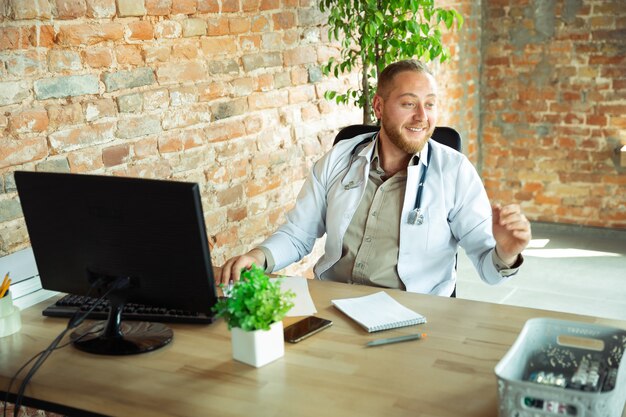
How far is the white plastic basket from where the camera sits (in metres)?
1.27

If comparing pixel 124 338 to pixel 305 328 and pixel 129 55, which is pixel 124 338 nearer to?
pixel 305 328

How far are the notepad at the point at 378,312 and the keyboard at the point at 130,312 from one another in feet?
1.24

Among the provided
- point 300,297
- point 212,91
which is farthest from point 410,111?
point 212,91

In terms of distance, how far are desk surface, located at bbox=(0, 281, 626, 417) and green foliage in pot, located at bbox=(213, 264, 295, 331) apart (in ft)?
0.38

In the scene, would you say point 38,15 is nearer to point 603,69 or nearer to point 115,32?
point 115,32

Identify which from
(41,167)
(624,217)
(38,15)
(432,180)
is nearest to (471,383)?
(432,180)

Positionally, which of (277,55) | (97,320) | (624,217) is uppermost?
(277,55)

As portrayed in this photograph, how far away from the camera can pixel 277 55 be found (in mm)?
3547

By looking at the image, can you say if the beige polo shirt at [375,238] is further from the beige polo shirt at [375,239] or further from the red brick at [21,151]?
the red brick at [21,151]

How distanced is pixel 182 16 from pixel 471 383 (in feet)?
6.62

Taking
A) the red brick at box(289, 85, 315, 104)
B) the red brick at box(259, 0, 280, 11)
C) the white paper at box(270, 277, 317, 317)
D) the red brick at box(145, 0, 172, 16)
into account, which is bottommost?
the white paper at box(270, 277, 317, 317)

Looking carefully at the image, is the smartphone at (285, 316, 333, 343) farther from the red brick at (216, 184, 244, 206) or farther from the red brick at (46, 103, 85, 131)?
the red brick at (216, 184, 244, 206)

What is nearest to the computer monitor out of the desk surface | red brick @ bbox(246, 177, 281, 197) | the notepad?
the desk surface

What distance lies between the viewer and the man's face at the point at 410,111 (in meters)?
2.55
